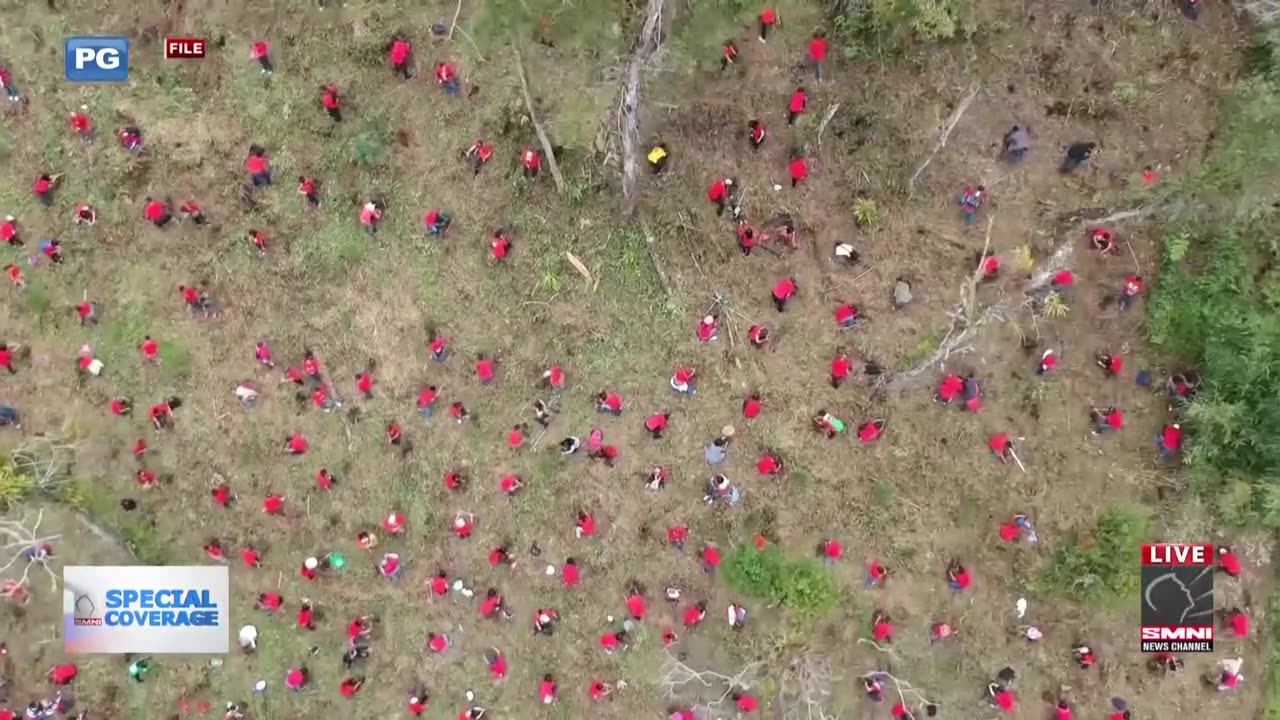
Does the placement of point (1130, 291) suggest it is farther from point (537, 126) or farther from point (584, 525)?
point (537, 126)

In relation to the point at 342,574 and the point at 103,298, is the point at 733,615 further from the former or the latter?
the point at 103,298

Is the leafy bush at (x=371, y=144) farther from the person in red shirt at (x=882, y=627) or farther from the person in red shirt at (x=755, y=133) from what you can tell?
the person in red shirt at (x=882, y=627)

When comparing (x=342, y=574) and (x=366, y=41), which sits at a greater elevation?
(x=366, y=41)

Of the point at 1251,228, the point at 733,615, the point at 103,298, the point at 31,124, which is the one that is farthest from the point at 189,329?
the point at 1251,228

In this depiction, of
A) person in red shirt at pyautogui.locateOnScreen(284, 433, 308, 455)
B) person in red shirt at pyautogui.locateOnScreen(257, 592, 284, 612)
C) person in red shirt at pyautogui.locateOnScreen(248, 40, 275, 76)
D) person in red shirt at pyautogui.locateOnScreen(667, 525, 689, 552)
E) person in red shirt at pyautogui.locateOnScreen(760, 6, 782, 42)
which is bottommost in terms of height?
person in red shirt at pyautogui.locateOnScreen(257, 592, 284, 612)

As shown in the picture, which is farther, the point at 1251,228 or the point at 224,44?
the point at 224,44

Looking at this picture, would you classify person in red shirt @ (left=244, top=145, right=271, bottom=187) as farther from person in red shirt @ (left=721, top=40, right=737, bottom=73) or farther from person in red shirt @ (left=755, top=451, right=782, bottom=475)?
person in red shirt @ (left=755, top=451, right=782, bottom=475)

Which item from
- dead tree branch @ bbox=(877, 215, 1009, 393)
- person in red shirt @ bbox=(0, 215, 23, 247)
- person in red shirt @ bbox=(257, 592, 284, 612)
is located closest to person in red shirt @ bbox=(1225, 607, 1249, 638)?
dead tree branch @ bbox=(877, 215, 1009, 393)
